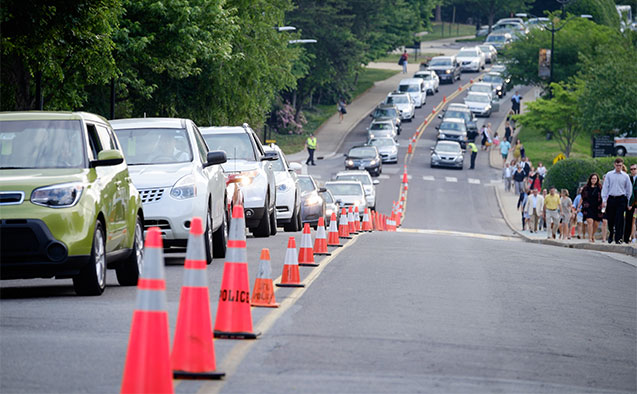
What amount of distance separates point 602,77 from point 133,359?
56506 mm

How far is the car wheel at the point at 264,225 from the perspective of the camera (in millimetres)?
21447

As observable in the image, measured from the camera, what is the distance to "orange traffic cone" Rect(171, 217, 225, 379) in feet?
24.4

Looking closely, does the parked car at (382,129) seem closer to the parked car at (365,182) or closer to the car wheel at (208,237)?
the parked car at (365,182)

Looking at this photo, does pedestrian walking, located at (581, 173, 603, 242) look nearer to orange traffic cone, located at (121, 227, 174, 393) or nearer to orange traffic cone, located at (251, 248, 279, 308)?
orange traffic cone, located at (251, 248, 279, 308)

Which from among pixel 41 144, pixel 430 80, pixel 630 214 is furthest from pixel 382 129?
pixel 41 144

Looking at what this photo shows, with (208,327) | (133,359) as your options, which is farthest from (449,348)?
(133,359)

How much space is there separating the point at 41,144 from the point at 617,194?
15480 millimetres

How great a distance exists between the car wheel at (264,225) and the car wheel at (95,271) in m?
9.58

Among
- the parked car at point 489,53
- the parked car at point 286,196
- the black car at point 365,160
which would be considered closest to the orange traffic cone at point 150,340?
the parked car at point 286,196

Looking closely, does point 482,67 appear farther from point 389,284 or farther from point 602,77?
point 389,284

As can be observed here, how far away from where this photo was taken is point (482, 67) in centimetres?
10581

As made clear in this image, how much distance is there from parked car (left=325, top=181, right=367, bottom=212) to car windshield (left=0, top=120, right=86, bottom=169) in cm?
2511

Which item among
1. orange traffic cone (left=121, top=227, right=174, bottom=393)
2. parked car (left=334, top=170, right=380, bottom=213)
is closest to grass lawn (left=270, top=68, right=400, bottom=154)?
parked car (left=334, top=170, right=380, bottom=213)

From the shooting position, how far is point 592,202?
28.2 meters
